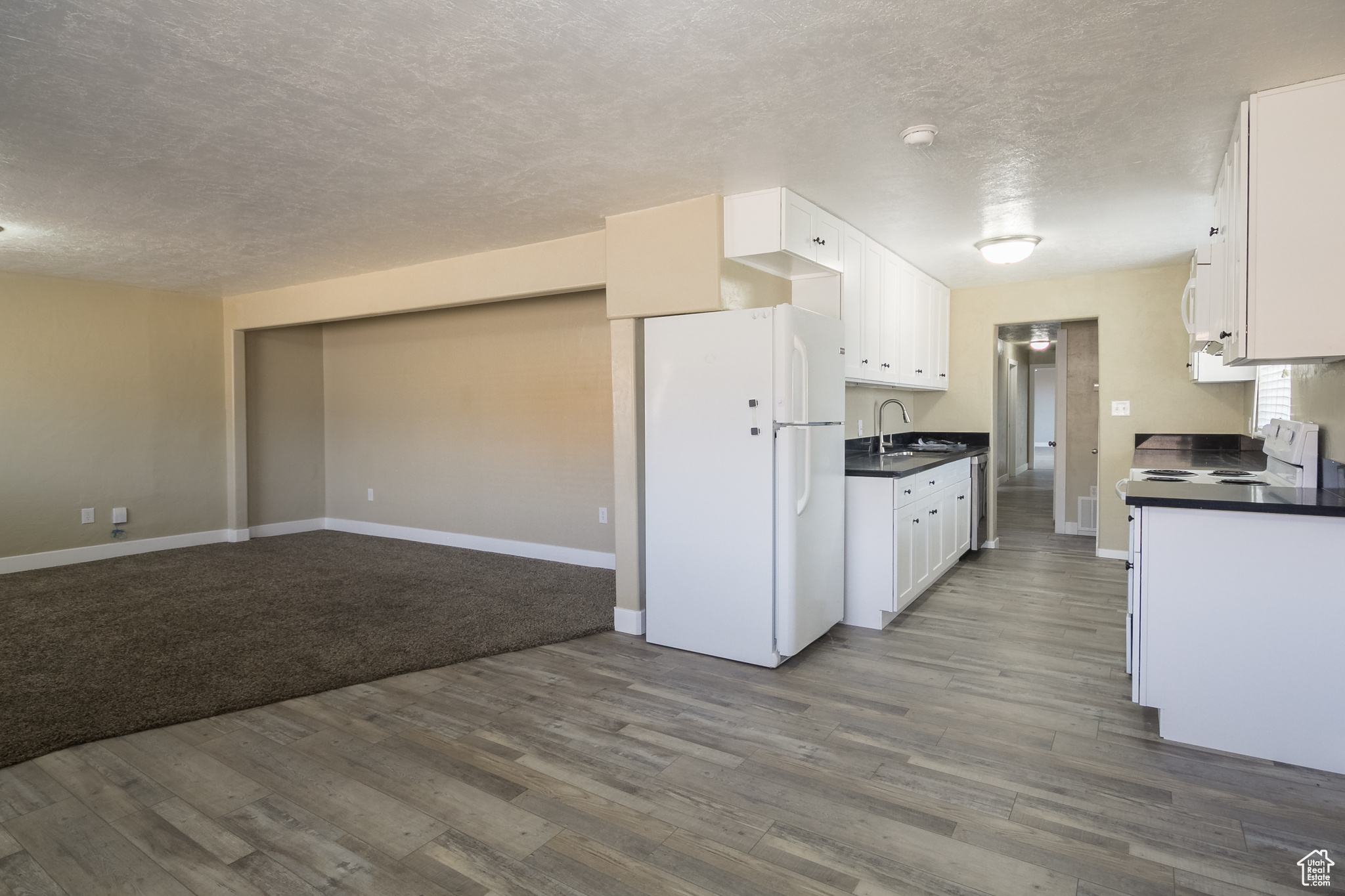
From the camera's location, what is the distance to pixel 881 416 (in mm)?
5871

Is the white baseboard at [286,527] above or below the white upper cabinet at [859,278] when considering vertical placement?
below

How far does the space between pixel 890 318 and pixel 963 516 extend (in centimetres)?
165

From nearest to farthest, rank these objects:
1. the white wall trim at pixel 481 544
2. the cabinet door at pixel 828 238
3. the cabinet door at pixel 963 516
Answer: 1. the cabinet door at pixel 828 238
2. the cabinet door at pixel 963 516
3. the white wall trim at pixel 481 544

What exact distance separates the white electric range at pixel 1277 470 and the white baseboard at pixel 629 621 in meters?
2.44

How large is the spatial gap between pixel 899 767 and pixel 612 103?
247cm

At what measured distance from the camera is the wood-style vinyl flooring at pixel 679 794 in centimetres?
183

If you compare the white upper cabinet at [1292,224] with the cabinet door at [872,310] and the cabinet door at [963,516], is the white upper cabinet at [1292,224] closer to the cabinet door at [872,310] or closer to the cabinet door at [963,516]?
the cabinet door at [872,310]

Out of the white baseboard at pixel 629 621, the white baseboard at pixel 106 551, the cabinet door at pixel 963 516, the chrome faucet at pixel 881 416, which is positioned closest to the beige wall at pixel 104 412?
the white baseboard at pixel 106 551

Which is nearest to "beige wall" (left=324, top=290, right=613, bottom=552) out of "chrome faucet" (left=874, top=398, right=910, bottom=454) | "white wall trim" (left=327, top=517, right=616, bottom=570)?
"white wall trim" (left=327, top=517, right=616, bottom=570)

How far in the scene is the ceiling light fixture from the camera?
13.8 feet

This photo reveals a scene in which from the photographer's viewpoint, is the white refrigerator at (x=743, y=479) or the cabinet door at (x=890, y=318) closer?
the white refrigerator at (x=743, y=479)

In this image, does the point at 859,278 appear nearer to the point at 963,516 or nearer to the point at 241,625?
the point at 963,516

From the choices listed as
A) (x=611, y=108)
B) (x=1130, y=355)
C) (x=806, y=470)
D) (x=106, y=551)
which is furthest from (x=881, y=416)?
(x=106, y=551)

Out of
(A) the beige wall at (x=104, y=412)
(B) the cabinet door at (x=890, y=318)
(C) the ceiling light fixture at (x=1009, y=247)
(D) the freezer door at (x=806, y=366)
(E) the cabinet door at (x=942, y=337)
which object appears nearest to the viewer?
(D) the freezer door at (x=806, y=366)
